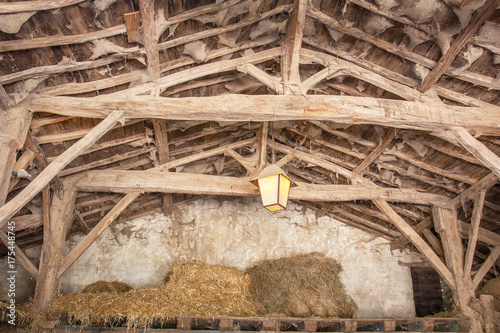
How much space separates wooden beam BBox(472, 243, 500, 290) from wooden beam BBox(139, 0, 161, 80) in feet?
19.1

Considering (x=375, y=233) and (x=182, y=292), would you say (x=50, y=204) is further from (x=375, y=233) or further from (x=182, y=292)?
(x=375, y=233)

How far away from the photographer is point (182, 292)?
532 cm

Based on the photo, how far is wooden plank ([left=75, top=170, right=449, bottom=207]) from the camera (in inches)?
214

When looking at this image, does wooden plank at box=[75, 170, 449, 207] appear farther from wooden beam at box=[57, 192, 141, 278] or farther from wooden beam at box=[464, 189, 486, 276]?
wooden beam at box=[464, 189, 486, 276]

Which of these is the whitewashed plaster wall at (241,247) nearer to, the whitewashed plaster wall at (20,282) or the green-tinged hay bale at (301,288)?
the green-tinged hay bale at (301,288)

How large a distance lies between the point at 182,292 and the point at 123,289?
167 centimetres

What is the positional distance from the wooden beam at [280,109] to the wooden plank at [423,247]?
7.49 ft

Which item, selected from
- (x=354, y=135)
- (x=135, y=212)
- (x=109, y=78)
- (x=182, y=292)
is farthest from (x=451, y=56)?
(x=135, y=212)

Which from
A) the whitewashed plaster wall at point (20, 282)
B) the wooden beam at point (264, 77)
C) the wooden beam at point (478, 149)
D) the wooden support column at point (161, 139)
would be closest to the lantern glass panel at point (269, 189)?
the wooden beam at point (264, 77)

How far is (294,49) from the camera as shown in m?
4.44

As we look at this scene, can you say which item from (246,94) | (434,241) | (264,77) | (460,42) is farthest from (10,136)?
(434,241)

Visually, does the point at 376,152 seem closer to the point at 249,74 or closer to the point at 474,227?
the point at 474,227

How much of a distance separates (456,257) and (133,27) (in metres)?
5.88

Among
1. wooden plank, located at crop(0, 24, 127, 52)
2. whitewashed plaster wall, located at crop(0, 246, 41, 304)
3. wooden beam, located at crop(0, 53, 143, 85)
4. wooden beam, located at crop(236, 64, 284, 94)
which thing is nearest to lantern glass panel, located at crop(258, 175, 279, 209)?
A: wooden beam, located at crop(236, 64, 284, 94)
